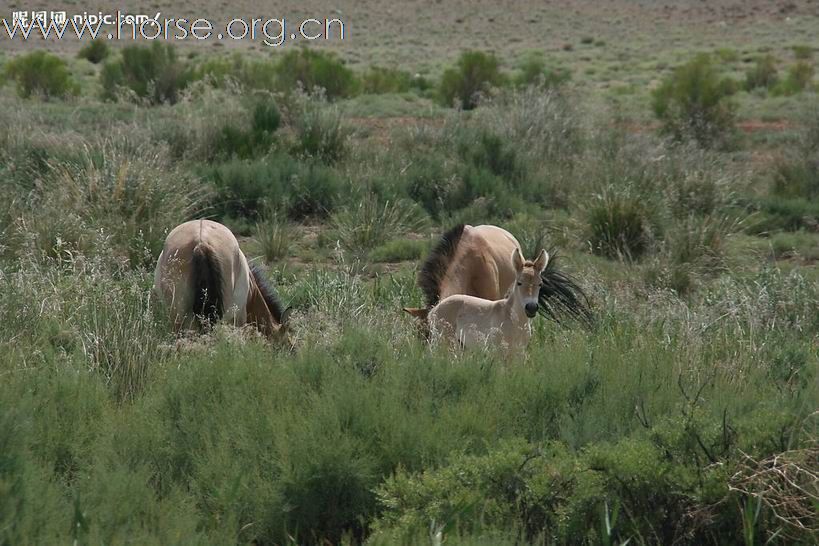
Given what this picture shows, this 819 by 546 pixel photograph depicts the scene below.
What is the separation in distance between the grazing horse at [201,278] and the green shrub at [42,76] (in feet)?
69.0

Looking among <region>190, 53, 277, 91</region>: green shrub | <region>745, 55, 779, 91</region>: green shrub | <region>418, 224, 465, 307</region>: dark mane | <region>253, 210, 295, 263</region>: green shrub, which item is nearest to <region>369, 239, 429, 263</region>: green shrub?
<region>253, 210, 295, 263</region>: green shrub

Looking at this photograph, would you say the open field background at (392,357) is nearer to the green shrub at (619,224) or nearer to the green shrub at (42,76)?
the green shrub at (619,224)

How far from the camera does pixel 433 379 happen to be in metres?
6.68

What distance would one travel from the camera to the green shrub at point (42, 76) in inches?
1125

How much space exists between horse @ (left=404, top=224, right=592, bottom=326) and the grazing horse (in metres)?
1.12

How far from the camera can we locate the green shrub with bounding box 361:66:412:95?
108 ft

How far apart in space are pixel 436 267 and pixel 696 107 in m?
16.3

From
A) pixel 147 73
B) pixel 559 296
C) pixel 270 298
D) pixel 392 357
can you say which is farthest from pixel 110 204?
pixel 147 73

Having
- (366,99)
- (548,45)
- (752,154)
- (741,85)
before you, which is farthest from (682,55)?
(752,154)

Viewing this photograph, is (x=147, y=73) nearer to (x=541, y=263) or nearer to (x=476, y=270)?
(x=476, y=270)

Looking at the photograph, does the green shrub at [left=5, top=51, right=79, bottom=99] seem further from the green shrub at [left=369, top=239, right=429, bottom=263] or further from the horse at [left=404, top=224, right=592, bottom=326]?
the horse at [left=404, top=224, right=592, bottom=326]

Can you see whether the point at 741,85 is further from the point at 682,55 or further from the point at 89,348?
the point at 89,348

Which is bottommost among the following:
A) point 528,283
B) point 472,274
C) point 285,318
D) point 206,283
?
point 285,318

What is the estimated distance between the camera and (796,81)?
1401 inches
